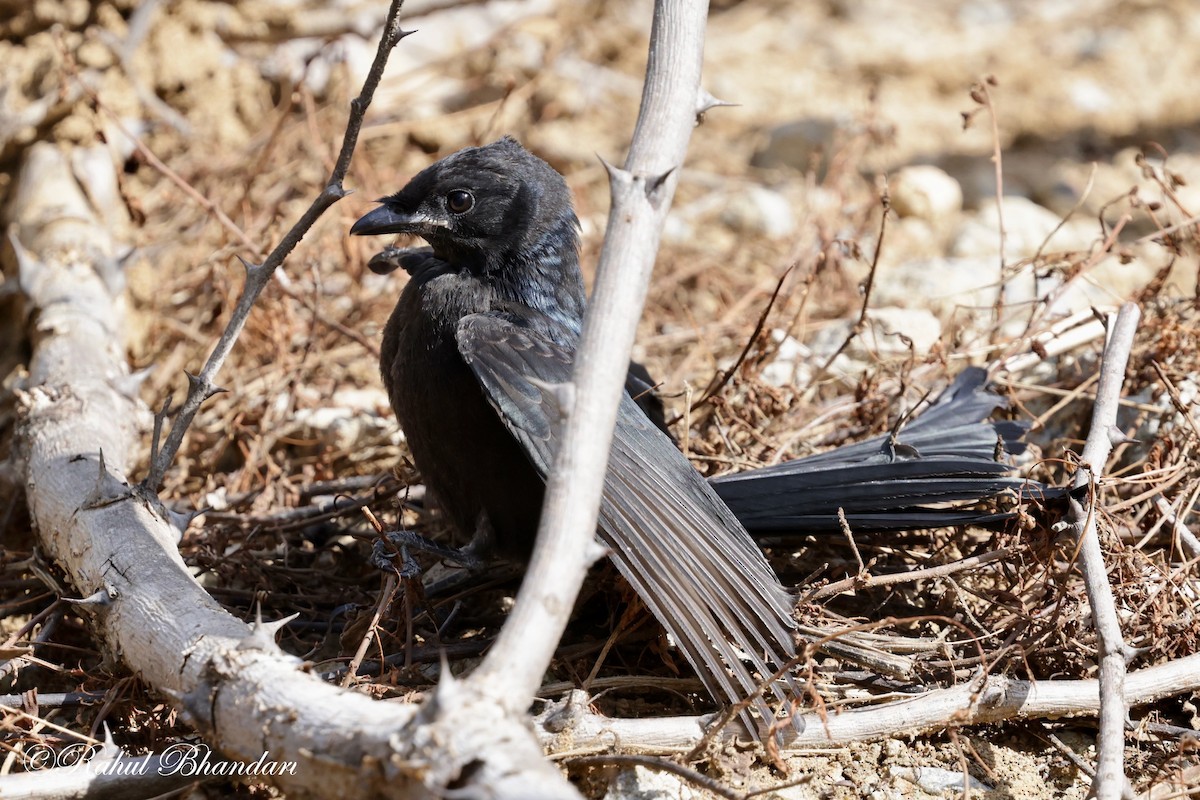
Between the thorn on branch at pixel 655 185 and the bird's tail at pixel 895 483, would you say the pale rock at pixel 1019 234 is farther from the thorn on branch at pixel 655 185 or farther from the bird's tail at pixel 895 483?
the thorn on branch at pixel 655 185

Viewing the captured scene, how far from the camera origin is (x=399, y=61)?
650cm

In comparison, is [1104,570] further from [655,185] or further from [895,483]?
[655,185]

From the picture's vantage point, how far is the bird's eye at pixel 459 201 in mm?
3490

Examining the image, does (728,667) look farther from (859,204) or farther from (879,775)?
(859,204)

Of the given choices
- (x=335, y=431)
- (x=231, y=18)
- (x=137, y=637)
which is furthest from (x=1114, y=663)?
(x=231, y=18)

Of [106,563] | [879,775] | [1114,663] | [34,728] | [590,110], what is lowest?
[34,728]

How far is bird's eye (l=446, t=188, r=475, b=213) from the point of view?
3.49m

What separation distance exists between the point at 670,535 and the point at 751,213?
344cm

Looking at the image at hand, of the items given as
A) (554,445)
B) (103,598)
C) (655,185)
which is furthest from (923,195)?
(103,598)

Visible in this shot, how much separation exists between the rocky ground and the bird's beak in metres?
0.77

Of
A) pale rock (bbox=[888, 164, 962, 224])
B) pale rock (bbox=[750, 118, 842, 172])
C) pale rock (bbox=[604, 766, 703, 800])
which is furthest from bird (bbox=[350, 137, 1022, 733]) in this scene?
pale rock (bbox=[750, 118, 842, 172])

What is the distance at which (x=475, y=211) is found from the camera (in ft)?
11.5

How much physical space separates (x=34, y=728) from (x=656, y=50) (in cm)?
214

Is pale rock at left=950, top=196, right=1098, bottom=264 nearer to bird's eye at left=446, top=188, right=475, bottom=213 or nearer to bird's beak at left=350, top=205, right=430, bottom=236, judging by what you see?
bird's eye at left=446, top=188, right=475, bottom=213
